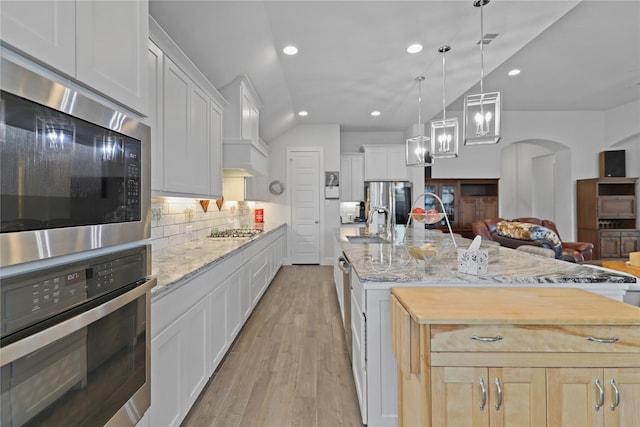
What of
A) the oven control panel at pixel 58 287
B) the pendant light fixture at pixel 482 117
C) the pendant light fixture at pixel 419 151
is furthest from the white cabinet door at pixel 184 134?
the pendant light fixture at pixel 419 151

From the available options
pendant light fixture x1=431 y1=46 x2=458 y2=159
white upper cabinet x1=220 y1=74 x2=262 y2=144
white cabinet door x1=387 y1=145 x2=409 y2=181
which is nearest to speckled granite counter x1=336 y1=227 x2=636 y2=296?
pendant light fixture x1=431 y1=46 x2=458 y2=159

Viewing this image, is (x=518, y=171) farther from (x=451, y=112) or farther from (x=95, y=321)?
(x=95, y=321)

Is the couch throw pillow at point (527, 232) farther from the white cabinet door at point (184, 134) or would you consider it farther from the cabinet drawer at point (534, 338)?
the white cabinet door at point (184, 134)

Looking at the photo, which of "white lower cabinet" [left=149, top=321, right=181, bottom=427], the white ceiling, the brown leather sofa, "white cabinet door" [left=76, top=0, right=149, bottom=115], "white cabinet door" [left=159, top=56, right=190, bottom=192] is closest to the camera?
"white cabinet door" [left=76, top=0, right=149, bottom=115]

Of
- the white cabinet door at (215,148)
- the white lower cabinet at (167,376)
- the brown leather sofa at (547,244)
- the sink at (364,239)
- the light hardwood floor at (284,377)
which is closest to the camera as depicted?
the white lower cabinet at (167,376)

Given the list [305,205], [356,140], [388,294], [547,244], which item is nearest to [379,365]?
[388,294]

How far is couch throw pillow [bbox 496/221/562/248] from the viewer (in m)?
4.07

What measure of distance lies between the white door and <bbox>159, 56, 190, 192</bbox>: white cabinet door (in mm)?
4241

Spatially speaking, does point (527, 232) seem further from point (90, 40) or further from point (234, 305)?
point (90, 40)

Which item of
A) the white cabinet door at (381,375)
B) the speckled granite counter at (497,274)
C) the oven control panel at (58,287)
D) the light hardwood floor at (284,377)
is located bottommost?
the light hardwood floor at (284,377)

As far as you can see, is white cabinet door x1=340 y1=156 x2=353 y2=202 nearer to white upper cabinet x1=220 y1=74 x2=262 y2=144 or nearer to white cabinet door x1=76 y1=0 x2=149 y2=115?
white upper cabinet x1=220 y1=74 x2=262 y2=144

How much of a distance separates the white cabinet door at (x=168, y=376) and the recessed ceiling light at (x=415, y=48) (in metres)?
3.48

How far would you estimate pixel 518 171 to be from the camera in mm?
8906

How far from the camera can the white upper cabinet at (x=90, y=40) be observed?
0.68m
